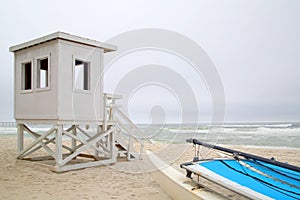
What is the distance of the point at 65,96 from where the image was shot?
7770mm

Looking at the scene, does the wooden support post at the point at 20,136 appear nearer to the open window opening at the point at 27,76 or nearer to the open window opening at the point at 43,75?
the open window opening at the point at 27,76

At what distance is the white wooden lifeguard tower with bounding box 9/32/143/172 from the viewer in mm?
7699

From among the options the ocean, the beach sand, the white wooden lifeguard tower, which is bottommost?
the ocean

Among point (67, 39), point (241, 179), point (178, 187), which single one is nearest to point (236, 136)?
point (67, 39)

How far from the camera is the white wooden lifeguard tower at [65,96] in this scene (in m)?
7.70

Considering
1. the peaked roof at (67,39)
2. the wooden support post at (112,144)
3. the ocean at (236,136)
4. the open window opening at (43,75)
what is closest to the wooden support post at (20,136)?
the open window opening at (43,75)

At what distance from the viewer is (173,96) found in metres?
10.3

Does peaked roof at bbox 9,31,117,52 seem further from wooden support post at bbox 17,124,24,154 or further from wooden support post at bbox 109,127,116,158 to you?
wooden support post at bbox 109,127,116,158

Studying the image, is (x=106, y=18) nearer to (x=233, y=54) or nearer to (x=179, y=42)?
(x=179, y=42)

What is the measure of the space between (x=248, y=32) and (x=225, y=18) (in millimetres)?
1631

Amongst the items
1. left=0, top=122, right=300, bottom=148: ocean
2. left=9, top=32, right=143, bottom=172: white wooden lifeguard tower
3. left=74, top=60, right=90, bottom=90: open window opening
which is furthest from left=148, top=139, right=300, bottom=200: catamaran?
left=0, top=122, right=300, bottom=148: ocean

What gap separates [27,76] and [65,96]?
2354 millimetres

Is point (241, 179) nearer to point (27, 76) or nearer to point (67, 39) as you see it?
point (67, 39)

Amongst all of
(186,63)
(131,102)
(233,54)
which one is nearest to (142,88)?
(131,102)
